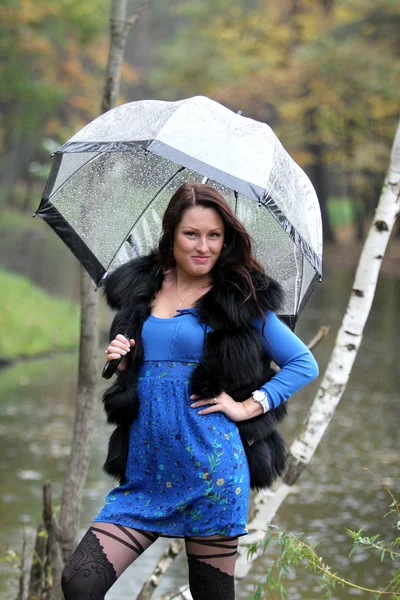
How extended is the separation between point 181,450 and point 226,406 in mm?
203

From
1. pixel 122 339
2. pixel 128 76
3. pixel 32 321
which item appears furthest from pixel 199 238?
pixel 128 76

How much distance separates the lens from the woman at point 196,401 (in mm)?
3367

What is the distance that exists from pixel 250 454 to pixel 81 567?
670 mm

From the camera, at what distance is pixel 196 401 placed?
3402 millimetres

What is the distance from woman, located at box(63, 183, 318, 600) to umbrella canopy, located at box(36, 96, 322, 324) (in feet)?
0.54

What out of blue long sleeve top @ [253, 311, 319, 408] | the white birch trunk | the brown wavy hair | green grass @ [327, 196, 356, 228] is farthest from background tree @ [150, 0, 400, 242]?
blue long sleeve top @ [253, 311, 319, 408]

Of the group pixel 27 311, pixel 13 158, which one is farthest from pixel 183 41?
pixel 27 311

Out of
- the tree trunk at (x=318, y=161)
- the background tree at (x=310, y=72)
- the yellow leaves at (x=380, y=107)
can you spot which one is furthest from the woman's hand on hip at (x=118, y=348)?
the tree trunk at (x=318, y=161)

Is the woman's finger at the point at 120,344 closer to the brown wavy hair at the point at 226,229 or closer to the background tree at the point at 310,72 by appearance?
the brown wavy hair at the point at 226,229

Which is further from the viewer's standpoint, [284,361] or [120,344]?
[284,361]

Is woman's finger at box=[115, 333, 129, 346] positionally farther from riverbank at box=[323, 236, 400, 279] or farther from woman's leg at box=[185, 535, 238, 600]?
riverbank at box=[323, 236, 400, 279]

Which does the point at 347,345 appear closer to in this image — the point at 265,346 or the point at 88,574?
the point at 265,346

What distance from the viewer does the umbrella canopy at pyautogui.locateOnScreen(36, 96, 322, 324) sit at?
3.60 metres

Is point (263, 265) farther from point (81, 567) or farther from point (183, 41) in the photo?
point (183, 41)
